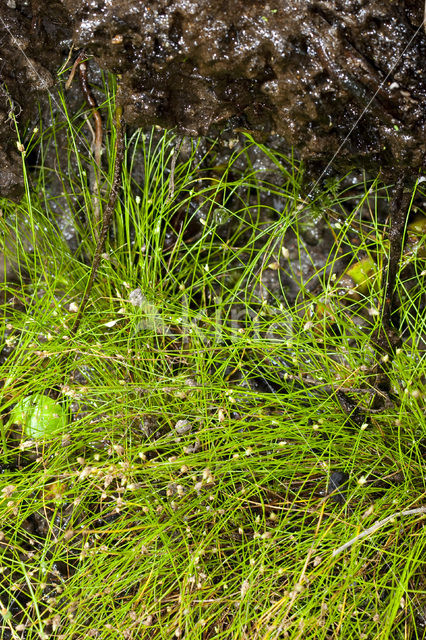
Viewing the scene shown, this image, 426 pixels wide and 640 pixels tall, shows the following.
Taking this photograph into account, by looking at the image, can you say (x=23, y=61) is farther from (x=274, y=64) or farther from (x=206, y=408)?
(x=206, y=408)

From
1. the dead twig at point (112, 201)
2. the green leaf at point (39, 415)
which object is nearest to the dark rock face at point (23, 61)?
the dead twig at point (112, 201)

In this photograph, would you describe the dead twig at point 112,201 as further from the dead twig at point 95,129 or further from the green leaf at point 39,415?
the green leaf at point 39,415

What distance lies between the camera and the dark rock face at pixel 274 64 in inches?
58.1

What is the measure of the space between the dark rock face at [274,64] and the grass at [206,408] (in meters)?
0.19

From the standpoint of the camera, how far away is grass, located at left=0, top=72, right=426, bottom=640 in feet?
5.51

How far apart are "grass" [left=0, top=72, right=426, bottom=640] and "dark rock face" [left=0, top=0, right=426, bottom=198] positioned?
0.19m

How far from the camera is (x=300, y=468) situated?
1.73m

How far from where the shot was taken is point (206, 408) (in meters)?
1.74

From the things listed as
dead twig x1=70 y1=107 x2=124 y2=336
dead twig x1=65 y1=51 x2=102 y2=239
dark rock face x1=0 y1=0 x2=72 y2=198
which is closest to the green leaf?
dead twig x1=70 y1=107 x2=124 y2=336

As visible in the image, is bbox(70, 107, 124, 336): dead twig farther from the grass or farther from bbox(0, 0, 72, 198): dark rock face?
bbox(0, 0, 72, 198): dark rock face

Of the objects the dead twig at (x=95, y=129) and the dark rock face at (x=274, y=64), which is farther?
the dead twig at (x=95, y=129)

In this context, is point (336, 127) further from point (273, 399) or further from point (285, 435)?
point (285, 435)

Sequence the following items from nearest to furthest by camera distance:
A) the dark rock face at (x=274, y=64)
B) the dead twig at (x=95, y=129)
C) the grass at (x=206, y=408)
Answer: the dark rock face at (x=274, y=64)
the grass at (x=206, y=408)
the dead twig at (x=95, y=129)

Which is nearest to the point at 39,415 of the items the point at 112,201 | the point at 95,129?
the point at 112,201
